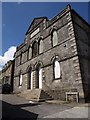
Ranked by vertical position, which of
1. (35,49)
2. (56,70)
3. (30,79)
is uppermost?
(35,49)

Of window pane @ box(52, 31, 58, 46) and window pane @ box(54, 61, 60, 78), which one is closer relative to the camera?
window pane @ box(54, 61, 60, 78)

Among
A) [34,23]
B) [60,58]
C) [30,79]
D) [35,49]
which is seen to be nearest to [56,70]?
[60,58]

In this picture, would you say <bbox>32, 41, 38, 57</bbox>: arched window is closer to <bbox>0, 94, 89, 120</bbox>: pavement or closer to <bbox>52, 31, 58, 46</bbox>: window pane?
<bbox>52, 31, 58, 46</bbox>: window pane

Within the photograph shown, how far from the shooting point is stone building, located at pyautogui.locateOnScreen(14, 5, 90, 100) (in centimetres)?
1059

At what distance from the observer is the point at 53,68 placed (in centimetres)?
1284

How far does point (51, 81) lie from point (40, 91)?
150 cm

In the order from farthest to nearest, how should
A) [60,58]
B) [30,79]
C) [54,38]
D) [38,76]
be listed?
[30,79] < [38,76] < [54,38] < [60,58]

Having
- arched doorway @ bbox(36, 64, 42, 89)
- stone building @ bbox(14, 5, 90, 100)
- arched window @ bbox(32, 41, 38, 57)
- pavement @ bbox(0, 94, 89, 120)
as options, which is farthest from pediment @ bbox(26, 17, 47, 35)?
pavement @ bbox(0, 94, 89, 120)

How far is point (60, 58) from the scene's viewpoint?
1207cm

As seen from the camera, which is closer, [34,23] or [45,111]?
[45,111]

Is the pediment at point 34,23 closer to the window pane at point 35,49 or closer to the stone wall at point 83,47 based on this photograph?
the window pane at point 35,49

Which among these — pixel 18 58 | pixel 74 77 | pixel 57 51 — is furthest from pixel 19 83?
pixel 74 77

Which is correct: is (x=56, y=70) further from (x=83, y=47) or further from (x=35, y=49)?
(x=35, y=49)

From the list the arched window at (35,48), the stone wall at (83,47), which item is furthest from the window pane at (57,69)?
the arched window at (35,48)
